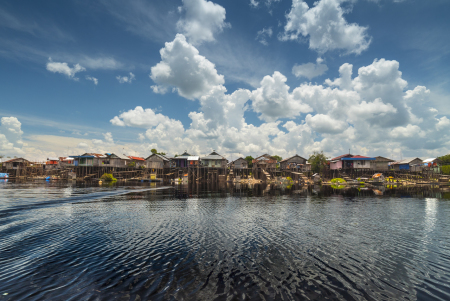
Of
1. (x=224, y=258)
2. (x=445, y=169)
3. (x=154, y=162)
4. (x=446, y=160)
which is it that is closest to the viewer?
(x=224, y=258)

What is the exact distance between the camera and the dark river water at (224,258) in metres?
8.30

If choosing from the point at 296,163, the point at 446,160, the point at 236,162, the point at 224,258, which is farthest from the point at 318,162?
the point at 224,258

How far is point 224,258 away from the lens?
11.3m

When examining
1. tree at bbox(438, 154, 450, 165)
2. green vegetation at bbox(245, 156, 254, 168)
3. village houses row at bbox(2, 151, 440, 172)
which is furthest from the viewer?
green vegetation at bbox(245, 156, 254, 168)

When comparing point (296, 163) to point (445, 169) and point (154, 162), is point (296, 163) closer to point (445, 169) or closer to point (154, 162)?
point (445, 169)

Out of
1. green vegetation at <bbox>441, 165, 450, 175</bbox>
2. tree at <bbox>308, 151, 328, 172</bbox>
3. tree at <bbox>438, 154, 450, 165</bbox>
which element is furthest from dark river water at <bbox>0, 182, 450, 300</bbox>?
tree at <bbox>438, 154, 450, 165</bbox>

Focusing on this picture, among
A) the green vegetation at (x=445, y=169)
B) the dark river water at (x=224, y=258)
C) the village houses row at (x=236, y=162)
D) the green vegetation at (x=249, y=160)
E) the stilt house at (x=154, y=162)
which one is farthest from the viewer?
the green vegetation at (x=249, y=160)

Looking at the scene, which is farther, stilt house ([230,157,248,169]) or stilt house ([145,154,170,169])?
stilt house ([230,157,248,169])

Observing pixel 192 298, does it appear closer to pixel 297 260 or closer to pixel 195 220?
pixel 297 260

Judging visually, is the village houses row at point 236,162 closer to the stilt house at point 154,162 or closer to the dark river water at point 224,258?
the stilt house at point 154,162

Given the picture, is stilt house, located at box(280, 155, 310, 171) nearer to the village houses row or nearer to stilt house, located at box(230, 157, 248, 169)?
the village houses row

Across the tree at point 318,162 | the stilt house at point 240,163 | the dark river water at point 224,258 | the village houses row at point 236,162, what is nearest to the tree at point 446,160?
the village houses row at point 236,162

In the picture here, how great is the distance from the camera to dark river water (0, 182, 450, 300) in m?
8.30

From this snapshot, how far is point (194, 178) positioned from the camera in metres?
88.7
